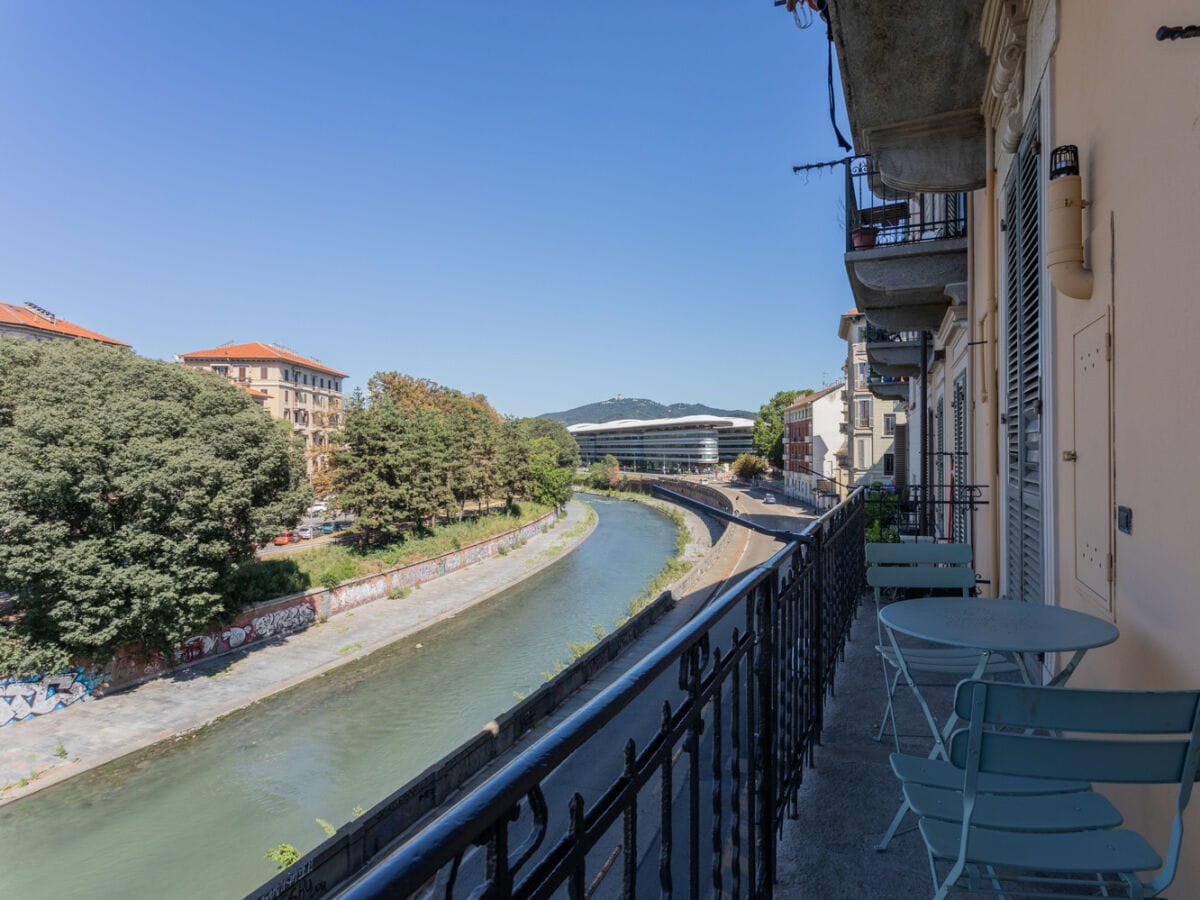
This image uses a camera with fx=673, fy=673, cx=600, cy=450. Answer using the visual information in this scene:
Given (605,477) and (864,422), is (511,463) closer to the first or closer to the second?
(864,422)

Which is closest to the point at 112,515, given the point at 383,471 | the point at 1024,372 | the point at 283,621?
the point at 283,621

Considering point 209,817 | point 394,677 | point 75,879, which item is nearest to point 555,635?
point 394,677

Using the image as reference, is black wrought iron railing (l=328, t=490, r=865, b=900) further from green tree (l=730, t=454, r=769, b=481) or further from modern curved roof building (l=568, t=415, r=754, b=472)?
modern curved roof building (l=568, t=415, r=754, b=472)

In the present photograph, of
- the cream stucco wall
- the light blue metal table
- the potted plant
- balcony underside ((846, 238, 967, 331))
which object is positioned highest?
the potted plant

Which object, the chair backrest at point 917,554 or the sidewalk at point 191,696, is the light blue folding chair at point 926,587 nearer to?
the chair backrest at point 917,554

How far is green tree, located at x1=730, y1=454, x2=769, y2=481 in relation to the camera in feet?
236

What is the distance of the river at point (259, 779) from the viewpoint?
11.6 m

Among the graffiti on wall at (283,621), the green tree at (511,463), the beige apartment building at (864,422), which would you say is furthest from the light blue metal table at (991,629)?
the green tree at (511,463)

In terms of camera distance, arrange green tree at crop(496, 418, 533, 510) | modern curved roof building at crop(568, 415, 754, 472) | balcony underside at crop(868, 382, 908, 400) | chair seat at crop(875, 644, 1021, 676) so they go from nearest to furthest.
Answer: chair seat at crop(875, 644, 1021, 676) < balcony underside at crop(868, 382, 908, 400) < green tree at crop(496, 418, 533, 510) < modern curved roof building at crop(568, 415, 754, 472)

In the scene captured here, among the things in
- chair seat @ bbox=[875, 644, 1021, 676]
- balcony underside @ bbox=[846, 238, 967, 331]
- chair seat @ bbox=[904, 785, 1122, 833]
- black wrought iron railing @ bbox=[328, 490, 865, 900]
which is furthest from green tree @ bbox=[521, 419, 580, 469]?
chair seat @ bbox=[904, 785, 1122, 833]

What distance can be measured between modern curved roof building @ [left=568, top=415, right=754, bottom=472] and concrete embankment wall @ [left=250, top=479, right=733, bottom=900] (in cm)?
8544

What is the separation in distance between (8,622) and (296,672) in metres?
6.77

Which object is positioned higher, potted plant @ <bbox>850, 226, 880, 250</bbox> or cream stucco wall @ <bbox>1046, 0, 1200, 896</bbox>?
potted plant @ <bbox>850, 226, 880, 250</bbox>

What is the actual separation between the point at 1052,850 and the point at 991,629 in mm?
904
